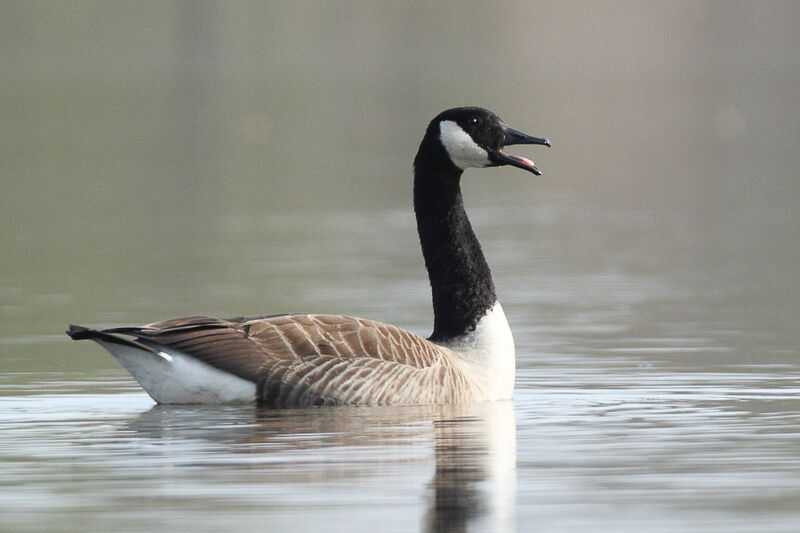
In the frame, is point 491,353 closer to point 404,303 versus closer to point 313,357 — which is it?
point 313,357

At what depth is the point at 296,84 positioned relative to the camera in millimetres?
95250

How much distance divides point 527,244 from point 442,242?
40.8 feet

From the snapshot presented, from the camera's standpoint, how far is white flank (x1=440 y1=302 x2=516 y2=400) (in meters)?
15.1

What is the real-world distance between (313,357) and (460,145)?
266cm

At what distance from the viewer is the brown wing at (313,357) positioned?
14.1 m

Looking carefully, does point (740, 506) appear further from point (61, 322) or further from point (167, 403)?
point (61, 322)

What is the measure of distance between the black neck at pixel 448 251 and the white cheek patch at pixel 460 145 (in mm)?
85

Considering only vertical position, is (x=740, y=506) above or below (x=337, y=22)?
below

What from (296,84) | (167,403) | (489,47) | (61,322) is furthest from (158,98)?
(167,403)

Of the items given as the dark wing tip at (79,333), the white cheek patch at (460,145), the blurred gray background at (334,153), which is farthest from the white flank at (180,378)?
the blurred gray background at (334,153)

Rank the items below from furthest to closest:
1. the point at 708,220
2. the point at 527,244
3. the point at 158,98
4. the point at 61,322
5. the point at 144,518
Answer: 1. the point at 158,98
2. the point at 708,220
3. the point at 527,244
4. the point at 61,322
5. the point at 144,518

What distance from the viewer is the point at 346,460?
12.1 metres

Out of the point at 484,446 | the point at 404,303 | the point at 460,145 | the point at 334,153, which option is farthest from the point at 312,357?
the point at 334,153

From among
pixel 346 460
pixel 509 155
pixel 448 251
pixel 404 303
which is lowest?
pixel 346 460
